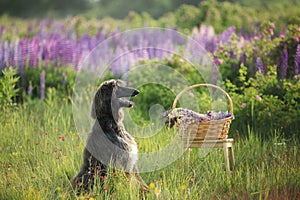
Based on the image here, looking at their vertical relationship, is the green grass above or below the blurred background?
below

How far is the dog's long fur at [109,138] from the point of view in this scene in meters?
3.88

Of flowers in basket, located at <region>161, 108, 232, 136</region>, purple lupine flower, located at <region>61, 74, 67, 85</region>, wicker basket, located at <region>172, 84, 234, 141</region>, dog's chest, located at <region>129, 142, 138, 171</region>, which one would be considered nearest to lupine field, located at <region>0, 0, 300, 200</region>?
purple lupine flower, located at <region>61, 74, 67, 85</region>

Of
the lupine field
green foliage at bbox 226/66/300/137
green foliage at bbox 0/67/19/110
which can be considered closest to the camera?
the lupine field

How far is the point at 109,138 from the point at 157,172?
0.91 meters

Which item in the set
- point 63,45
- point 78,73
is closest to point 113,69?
point 78,73

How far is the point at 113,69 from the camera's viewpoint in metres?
7.65

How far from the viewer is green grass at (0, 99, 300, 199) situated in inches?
155

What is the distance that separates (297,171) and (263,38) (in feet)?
11.5

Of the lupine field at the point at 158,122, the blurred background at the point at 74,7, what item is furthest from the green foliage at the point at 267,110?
the blurred background at the point at 74,7

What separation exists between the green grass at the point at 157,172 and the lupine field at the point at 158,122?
14mm

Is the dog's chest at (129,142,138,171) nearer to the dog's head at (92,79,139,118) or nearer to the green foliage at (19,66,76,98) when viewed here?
the dog's head at (92,79,139,118)

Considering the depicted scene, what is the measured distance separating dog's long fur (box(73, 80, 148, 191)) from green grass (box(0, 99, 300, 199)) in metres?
0.15

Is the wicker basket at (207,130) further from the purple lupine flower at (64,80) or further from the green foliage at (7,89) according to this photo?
the purple lupine flower at (64,80)

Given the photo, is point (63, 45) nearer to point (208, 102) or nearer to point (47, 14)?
point (208, 102)
